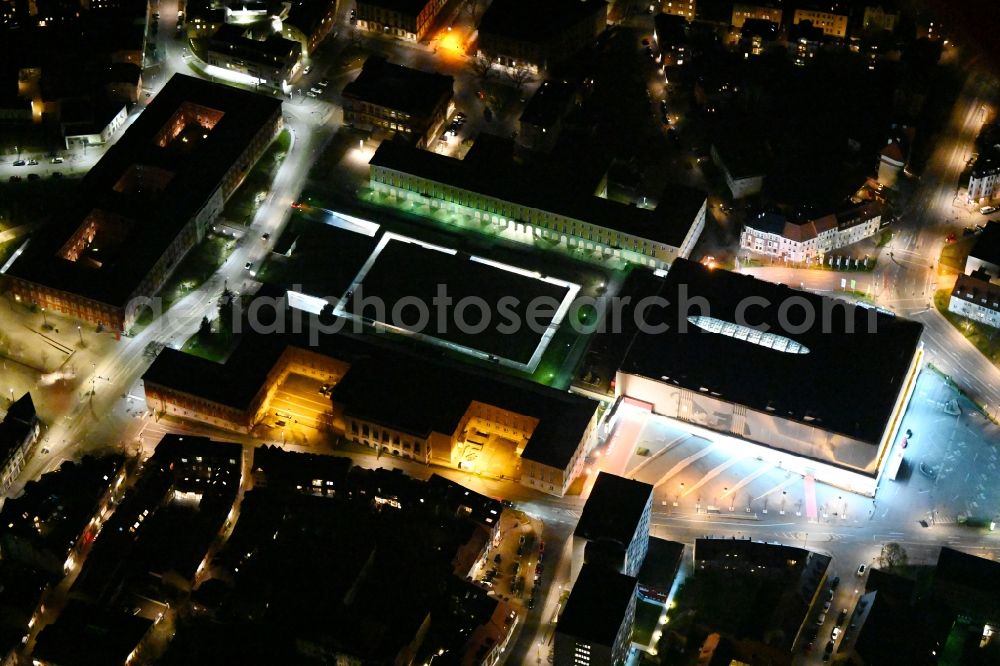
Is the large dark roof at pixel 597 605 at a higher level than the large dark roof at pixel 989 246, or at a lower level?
lower

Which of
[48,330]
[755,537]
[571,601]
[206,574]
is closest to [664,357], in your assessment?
[755,537]

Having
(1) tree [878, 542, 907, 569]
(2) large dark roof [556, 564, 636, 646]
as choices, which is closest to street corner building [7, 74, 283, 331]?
(2) large dark roof [556, 564, 636, 646]

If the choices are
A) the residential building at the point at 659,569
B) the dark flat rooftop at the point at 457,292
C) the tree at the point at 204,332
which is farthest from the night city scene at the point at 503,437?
the dark flat rooftop at the point at 457,292

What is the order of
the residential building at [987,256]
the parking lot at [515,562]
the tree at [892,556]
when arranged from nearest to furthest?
the parking lot at [515,562] → the tree at [892,556] → the residential building at [987,256]

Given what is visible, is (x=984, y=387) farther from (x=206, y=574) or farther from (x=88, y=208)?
(x=88, y=208)

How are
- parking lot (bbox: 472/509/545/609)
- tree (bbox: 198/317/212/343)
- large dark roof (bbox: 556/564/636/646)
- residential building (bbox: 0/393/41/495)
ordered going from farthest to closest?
tree (bbox: 198/317/212/343)
residential building (bbox: 0/393/41/495)
parking lot (bbox: 472/509/545/609)
large dark roof (bbox: 556/564/636/646)

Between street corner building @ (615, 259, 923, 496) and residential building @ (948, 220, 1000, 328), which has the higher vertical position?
residential building @ (948, 220, 1000, 328)

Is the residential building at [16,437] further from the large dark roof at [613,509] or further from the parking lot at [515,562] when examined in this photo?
the large dark roof at [613,509]

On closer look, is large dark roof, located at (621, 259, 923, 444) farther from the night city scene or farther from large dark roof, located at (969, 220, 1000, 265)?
large dark roof, located at (969, 220, 1000, 265)
